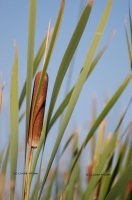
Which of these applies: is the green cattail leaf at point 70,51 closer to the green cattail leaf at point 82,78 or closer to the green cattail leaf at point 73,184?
the green cattail leaf at point 82,78

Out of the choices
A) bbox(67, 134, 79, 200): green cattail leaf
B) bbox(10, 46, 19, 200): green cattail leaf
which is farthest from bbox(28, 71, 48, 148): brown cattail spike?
bbox(67, 134, 79, 200): green cattail leaf

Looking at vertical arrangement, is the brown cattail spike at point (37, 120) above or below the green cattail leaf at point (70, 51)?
below

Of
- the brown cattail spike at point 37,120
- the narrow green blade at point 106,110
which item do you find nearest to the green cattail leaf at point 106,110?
the narrow green blade at point 106,110

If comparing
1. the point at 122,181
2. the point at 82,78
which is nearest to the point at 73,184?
the point at 122,181

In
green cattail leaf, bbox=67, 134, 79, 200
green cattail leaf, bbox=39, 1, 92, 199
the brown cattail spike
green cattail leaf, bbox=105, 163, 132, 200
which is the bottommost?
green cattail leaf, bbox=105, 163, 132, 200

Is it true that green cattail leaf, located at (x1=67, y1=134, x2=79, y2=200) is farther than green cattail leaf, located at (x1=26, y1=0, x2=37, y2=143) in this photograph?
Yes

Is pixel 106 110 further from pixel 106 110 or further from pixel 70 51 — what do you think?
pixel 70 51

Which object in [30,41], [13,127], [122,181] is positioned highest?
[30,41]

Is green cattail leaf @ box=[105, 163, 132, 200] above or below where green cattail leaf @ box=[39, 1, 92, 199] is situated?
below

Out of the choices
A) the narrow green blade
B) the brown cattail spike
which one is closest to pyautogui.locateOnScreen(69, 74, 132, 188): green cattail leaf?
the narrow green blade

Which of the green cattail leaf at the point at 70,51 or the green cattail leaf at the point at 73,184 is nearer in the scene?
the green cattail leaf at the point at 70,51

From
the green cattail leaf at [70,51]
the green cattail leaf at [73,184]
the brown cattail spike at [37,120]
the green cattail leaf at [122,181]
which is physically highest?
the green cattail leaf at [70,51]

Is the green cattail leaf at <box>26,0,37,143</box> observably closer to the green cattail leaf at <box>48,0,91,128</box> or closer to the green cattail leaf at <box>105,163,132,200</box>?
the green cattail leaf at <box>48,0,91,128</box>

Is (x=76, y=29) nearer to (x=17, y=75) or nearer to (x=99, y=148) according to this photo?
(x=17, y=75)
